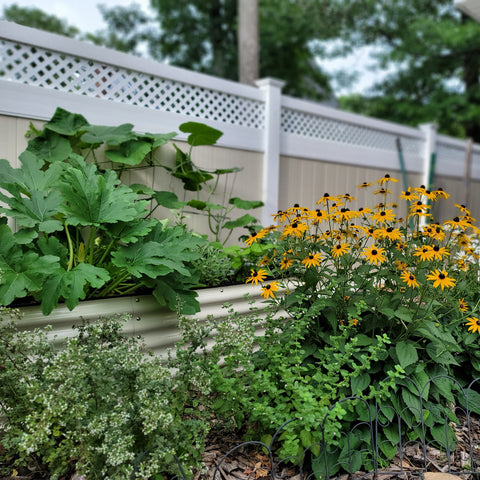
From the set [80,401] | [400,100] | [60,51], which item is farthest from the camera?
[400,100]

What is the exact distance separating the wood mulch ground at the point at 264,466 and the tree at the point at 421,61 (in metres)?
9.75

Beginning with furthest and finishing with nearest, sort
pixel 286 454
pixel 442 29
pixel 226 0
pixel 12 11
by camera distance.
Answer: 1. pixel 12 11
2. pixel 226 0
3. pixel 442 29
4. pixel 286 454

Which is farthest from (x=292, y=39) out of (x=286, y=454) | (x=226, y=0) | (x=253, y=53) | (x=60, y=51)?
(x=286, y=454)

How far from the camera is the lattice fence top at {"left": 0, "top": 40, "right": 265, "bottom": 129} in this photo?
301 cm

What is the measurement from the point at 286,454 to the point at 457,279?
118 centimetres

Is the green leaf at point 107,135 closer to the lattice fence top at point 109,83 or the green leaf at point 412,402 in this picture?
the lattice fence top at point 109,83

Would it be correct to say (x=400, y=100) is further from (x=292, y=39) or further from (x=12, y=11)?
(x=12, y=11)

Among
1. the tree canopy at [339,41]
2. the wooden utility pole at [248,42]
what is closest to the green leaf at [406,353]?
the wooden utility pole at [248,42]

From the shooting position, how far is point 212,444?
1.84 metres

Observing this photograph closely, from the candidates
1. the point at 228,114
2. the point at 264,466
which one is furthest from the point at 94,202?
the point at 228,114

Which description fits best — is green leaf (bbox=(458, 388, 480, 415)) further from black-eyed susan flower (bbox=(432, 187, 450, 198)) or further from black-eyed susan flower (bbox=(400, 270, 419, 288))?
black-eyed susan flower (bbox=(432, 187, 450, 198))

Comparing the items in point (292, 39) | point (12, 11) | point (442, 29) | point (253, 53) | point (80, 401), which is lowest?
point (80, 401)

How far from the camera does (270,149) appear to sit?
15.0 feet

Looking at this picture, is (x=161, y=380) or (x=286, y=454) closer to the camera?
(x=161, y=380)
